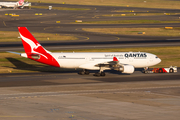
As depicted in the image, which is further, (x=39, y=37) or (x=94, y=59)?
(x=39, y=37)

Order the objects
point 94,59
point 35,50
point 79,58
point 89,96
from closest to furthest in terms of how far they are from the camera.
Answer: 1. point 89,96
2. point 35,50
3. point 79,58
4. point 94,59

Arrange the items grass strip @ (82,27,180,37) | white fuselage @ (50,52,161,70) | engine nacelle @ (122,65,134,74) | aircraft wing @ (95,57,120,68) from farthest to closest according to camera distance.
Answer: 1. grass strip @ (82,27,180,37)
2. white fuselage @ (50,52,161,70)
3. aircraft wing @ (95,57,120,68)
4. engine nacelle @ (122,65,134,74)

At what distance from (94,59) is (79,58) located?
2863 millimetres

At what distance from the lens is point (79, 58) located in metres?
61.4

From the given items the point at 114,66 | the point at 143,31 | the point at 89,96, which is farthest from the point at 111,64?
the point at 143,31

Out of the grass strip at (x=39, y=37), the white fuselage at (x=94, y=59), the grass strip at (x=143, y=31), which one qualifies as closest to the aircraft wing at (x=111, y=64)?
the white fuselage at (x=94, y=59)

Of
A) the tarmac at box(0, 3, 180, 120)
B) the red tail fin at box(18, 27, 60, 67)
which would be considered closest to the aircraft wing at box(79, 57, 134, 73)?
the tarmac at box(0, 3, 180, 120)

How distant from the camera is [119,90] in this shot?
162 feet

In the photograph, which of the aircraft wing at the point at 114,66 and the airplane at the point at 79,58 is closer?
the aircraft wing at the point at 114,66

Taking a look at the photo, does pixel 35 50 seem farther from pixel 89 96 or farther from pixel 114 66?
pixel 89 96

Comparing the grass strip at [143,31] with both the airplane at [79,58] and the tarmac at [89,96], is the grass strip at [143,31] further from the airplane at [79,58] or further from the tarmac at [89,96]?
the airplane at [79,58]

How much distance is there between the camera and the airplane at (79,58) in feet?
197

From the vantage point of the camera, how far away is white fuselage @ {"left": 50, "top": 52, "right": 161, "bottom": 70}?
60878 mm

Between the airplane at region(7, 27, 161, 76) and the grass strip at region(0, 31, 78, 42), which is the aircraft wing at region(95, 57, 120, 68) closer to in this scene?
the airplane at region(7, 27, 161, 76)
